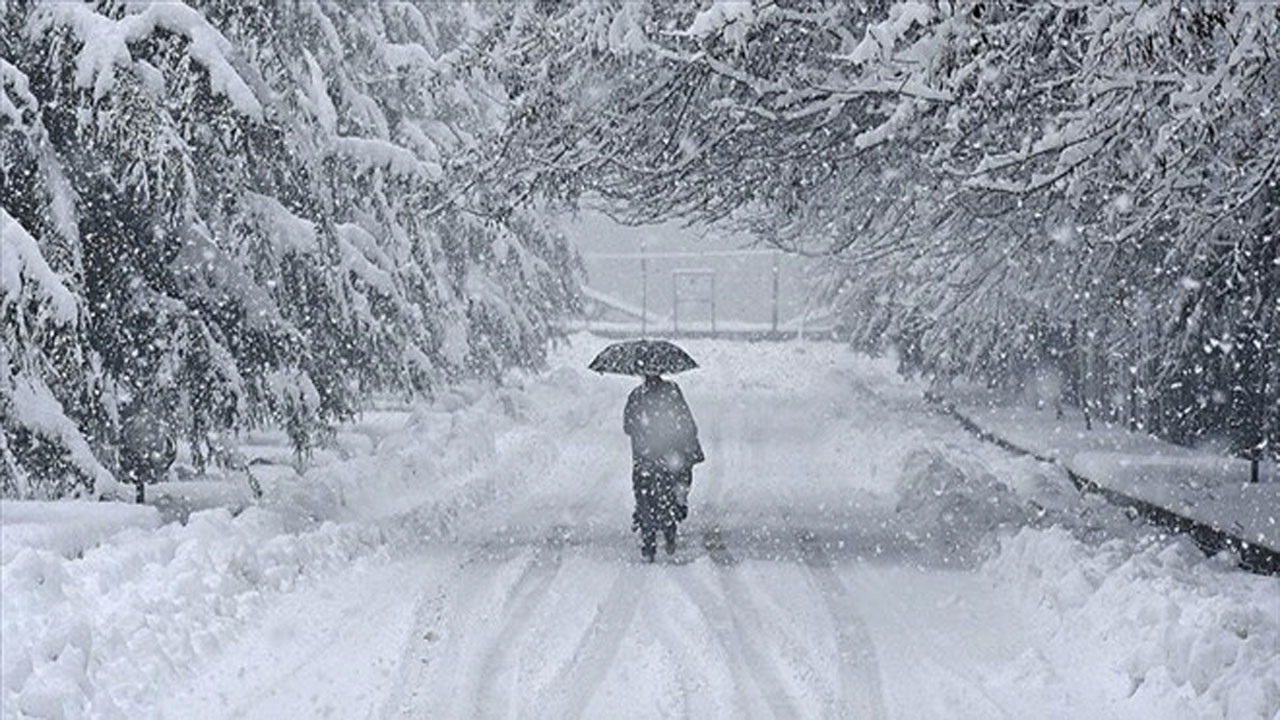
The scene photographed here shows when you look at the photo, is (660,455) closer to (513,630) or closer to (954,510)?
(954,510)

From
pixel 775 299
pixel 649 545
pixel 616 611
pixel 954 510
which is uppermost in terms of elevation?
pixel 616 611

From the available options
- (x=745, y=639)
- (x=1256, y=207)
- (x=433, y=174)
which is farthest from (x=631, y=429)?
(x=1256, y=207)

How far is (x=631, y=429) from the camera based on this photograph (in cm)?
1351

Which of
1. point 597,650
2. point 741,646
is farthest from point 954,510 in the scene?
point 597,650

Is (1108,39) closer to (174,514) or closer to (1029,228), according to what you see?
(1029,228)

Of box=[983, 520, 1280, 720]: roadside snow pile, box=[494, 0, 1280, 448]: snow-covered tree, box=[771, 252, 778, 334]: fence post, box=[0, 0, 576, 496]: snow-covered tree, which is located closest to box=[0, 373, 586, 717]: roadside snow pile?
box=[0, 0, 576, 496]: snow-covered tree

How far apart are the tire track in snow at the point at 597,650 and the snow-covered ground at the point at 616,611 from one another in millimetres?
27

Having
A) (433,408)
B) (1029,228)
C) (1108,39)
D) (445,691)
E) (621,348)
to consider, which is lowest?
(433,408)

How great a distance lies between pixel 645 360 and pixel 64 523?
5.71 m

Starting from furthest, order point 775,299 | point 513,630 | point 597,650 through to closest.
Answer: point 775,299, point 513,630, point 597,650

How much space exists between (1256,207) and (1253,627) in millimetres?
3417

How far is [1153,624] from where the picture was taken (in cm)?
855

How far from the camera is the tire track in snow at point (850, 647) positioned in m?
7.80

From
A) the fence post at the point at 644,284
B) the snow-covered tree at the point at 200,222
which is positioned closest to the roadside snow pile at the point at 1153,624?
the snow-covered tree at the point at 200,222
